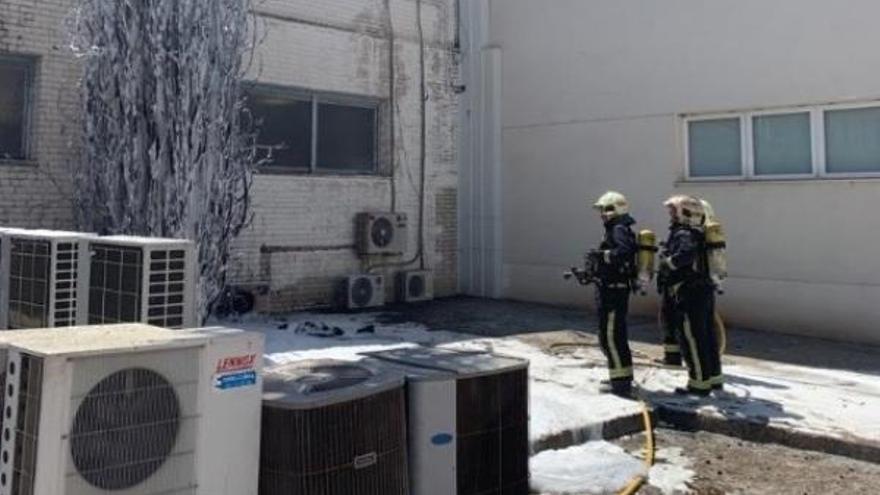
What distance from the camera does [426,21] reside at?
516 inches

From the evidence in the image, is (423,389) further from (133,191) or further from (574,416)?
(133,191)

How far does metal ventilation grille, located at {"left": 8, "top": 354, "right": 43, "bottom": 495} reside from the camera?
2914 mm

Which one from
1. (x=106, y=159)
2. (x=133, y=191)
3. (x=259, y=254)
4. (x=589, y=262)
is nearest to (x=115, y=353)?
(x=589, y=262)

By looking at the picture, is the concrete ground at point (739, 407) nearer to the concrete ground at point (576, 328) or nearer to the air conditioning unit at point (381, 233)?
the concrete ground at point (576, 328)

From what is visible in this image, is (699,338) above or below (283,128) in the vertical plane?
below

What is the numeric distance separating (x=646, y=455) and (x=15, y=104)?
7.83 metres

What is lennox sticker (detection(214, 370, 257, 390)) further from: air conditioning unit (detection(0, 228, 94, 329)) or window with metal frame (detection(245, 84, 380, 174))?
window with metal frame (detection(245, 84, 380, 174))

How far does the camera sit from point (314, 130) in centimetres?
1168

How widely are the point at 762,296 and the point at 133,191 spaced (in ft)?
25.1

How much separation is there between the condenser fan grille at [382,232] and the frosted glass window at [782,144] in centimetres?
518

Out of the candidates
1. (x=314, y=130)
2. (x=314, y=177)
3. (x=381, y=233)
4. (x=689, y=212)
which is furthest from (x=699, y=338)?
(x=314, y=130)

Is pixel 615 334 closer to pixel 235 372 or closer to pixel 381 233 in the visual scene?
pixel 235 372

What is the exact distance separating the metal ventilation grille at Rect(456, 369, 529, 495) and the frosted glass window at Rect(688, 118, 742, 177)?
7425 millimetres

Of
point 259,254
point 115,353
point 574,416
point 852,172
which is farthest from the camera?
point 259,254
